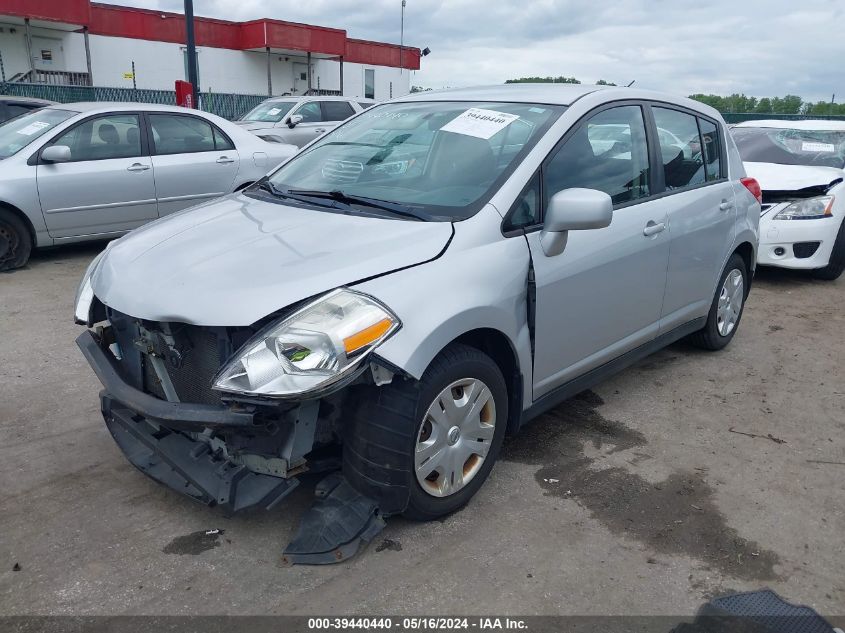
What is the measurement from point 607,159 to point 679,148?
87 centimetres

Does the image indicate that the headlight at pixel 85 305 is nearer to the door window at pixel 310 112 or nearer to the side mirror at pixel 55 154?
the side mirror at pixel 55 154

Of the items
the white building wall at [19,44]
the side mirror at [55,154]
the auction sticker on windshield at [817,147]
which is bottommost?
the side mirror at [55,154]

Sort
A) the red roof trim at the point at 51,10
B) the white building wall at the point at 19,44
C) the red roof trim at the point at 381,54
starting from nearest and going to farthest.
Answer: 1. the red roof trim at the point at 51,10
2. the white building wall at the point at 19,44
3. the red roof trim at the point at 381,54

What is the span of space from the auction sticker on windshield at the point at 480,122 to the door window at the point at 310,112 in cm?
1031

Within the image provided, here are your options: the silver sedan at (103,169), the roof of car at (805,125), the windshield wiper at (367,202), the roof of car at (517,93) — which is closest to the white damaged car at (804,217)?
the roof of car at (805,125)

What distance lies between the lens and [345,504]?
107 inches

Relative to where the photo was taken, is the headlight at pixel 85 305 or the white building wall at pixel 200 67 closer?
the headlight at pixel 85 305

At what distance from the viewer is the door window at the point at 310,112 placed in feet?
43.8

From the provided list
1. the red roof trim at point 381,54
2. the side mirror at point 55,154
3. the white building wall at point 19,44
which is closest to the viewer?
the side mirror at point 55,154

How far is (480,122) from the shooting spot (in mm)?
3477

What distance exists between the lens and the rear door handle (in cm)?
375

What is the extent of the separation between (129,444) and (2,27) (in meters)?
27.4

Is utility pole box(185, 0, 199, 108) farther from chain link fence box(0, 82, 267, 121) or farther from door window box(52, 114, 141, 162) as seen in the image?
door window box(52, 114, 141, 162)

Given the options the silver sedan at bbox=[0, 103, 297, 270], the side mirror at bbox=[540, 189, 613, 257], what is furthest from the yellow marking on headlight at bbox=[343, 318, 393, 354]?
the silver sedan at bbox=[0, 103, 297, 270]
